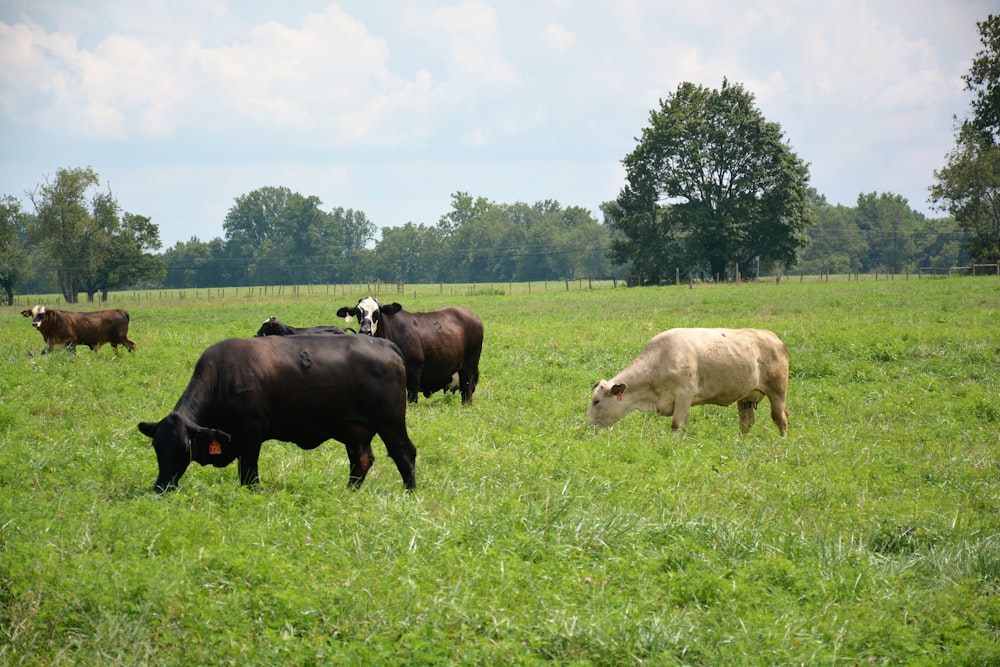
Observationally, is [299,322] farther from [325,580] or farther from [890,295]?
[325,580]

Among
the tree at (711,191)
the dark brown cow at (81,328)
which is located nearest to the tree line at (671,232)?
the tree at (711,191)

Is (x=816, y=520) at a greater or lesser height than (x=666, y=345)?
lesser

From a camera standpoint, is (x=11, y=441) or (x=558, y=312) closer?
(x=11, y=441)

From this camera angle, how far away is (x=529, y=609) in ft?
18.2

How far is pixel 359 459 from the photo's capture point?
8.95 metres

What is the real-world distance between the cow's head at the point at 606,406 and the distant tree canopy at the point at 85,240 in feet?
261

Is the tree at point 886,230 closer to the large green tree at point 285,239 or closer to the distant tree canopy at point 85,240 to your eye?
the large green tree at point 285,239

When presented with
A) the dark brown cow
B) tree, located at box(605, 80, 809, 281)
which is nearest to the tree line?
tree, located at box(605, 80, 809, 281)

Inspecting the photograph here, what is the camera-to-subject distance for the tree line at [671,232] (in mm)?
64250

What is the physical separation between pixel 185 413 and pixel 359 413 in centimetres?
168

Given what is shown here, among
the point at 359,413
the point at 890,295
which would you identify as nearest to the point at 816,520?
the point at 359,413

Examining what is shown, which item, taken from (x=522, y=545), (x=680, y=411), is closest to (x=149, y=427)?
(x=522, y=545)

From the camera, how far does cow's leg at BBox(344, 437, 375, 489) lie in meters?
8.91

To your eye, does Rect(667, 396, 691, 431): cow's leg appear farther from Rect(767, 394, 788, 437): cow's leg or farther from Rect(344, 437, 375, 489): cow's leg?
Rect(344, 437, 375, 489): cow's leg
